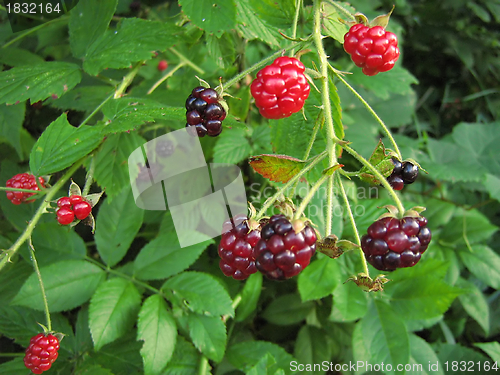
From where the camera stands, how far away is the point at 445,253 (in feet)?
6.32

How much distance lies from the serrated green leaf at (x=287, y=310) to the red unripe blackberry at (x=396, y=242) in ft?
3.16

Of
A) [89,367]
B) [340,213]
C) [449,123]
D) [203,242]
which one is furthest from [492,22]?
[89,367]

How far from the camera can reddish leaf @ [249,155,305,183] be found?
838 millimetres

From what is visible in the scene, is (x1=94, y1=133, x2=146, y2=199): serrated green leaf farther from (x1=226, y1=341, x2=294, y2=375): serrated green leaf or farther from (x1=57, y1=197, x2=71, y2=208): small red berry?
(x1=226, y1=341, x2=294, y2=375): serrated green leaf

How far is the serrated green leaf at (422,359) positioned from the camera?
156 centimetres

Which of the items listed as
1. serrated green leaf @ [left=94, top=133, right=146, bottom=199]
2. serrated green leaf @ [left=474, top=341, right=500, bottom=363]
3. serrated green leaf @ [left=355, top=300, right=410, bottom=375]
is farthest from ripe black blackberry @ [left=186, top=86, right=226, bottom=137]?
serrated green leaf @ [left=474, top=341, right=500, bottom=363]

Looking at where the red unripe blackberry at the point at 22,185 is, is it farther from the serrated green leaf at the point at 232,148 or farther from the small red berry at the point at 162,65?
the small red berry at the point at 162,65

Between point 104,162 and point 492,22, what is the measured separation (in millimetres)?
3897

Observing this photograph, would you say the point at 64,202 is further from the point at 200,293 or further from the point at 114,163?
the point at 200,293

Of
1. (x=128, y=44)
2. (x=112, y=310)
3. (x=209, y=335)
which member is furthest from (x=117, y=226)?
(x=128, y=44)

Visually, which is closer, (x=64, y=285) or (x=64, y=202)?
(x=64, y=202)

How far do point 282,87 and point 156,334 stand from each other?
3.03ft

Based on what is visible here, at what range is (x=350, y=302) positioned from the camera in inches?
55.9

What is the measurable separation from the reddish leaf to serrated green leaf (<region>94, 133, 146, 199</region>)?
64 centimetres
